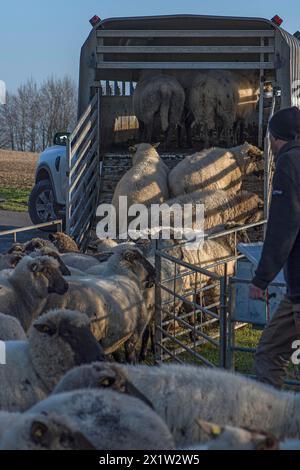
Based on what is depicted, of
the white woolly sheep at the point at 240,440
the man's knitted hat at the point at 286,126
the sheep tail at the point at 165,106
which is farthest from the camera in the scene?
the sheep tail at the point at 165,106

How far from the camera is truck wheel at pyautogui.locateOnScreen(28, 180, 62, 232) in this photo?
59.7ft

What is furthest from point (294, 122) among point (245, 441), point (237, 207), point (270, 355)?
point (237, 207)

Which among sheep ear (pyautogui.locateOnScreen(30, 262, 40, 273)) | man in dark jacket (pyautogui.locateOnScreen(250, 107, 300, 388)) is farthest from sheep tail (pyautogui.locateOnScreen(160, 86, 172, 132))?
man in dark jacket (pyautogui.locateOnScreen(250, 107, 300, 388))

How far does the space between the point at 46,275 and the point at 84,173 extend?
6.72m

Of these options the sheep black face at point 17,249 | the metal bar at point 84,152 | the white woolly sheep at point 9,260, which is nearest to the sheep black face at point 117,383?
the white woolly sheep at point 9,260

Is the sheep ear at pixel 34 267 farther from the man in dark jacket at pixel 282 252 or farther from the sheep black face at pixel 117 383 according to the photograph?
the sheep black face at pixel 117 383

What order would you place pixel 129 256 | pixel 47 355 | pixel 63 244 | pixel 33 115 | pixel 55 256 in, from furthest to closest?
pixel 33 115 < pixel 63 244 < pixel 129 256 < pixel 55 256 < pixel 47 355

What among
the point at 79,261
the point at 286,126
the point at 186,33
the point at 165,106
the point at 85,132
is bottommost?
the point at 79,261

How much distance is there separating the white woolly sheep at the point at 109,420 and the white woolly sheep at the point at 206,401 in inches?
16.6

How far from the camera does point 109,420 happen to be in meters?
4.04

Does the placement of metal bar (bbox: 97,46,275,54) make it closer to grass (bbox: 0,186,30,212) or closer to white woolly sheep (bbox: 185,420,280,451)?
white woolly sheep (bbox: 185,420,280,451)

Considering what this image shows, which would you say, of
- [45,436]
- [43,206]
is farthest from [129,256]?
[43,206]

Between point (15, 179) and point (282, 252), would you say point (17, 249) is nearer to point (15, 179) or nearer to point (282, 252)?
point (282, 252)

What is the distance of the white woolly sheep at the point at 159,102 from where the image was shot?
1644cm
